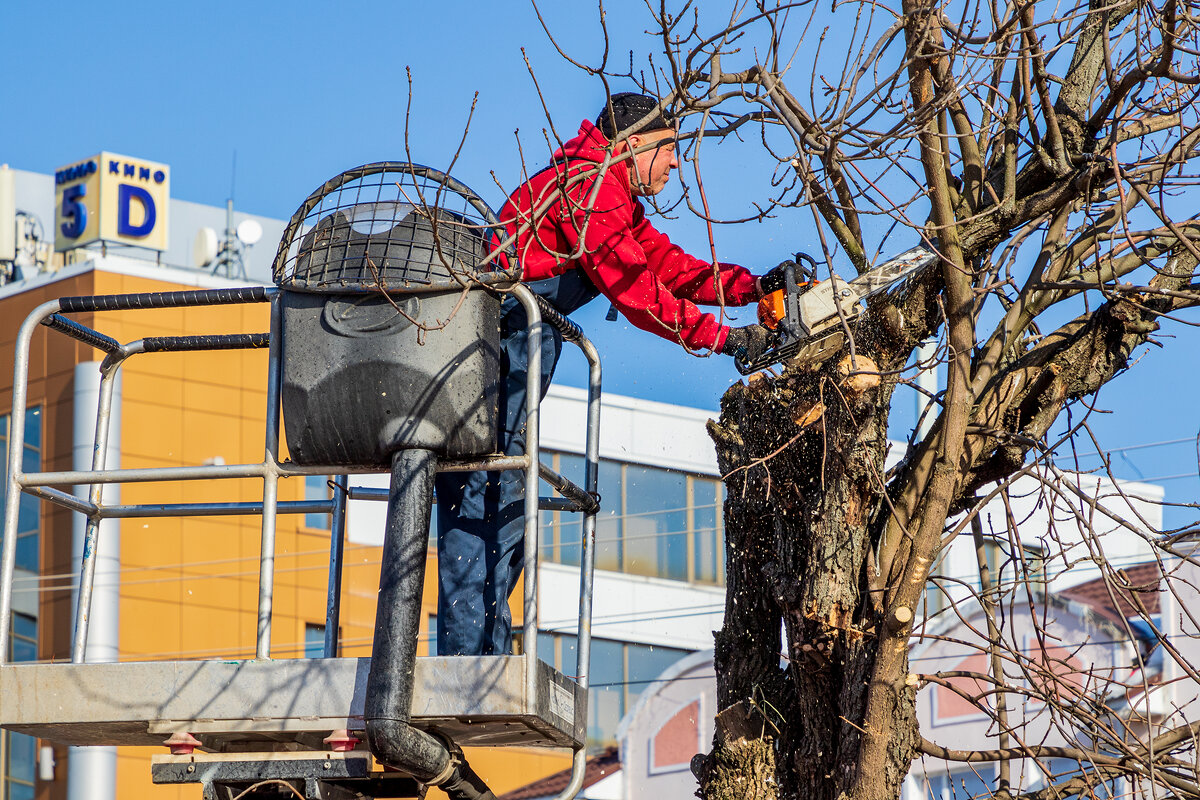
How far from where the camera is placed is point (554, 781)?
27.6m

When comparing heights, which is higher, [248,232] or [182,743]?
[248,232]

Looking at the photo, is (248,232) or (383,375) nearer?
(383,375)

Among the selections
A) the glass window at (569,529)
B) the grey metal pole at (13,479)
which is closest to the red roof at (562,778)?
the glass window at (569,529)

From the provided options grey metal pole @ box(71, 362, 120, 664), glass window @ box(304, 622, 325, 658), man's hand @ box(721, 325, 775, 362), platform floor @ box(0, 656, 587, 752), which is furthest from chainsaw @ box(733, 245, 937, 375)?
glass window @ box(304, 622, 325, 658)

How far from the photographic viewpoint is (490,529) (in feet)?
16.6

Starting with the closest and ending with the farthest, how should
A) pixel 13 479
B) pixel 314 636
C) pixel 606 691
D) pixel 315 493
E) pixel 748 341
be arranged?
1. pixel 13 479
2. pixel 748 341
3. pixel 315 493
4. pixel 314 636
5. pixel 606 691

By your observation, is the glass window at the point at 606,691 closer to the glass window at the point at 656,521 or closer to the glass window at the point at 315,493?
the glass window at the point at 656,521

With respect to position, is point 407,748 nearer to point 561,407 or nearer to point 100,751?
point 100,751


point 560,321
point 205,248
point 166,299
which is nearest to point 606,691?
point 205,248

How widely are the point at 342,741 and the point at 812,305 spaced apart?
195 cm

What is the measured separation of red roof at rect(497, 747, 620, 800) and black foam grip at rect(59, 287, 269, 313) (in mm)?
21890

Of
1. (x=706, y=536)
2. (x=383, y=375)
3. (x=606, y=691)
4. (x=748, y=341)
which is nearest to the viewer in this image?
(x=383, y=375)

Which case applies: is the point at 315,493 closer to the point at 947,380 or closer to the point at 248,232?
the point at 248,232

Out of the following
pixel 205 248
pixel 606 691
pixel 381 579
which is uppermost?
pixel 205 248
